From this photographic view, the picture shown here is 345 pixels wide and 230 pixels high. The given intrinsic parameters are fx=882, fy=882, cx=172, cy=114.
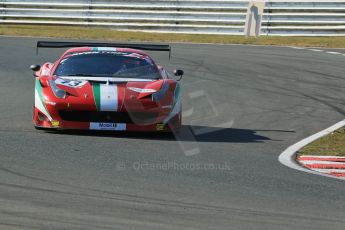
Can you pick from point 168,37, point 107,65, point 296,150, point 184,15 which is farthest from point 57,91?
point 184,15

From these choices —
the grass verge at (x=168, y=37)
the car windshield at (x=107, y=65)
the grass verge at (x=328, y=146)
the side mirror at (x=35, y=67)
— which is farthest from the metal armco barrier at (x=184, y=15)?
the side mirror at (x=35, y=67)

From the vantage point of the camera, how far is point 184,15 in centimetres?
2759

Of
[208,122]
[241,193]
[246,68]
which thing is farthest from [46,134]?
[246,68]

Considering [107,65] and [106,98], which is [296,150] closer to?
[106,98]


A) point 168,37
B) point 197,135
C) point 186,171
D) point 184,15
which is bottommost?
point 168,37

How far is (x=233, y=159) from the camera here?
30.7ft

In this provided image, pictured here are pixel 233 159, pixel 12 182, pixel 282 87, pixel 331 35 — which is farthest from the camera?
pixel 331 35

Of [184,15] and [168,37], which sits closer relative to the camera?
[168,37]

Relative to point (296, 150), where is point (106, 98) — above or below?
above

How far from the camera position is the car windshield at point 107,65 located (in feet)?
38.3

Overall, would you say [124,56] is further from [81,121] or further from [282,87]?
[282,87]

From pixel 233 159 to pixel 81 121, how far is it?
2.22 meters

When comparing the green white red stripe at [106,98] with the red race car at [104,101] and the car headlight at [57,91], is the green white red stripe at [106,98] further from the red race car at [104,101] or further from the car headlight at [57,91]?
the car headlight at [57,91]

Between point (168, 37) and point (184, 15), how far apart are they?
74.4 inches
